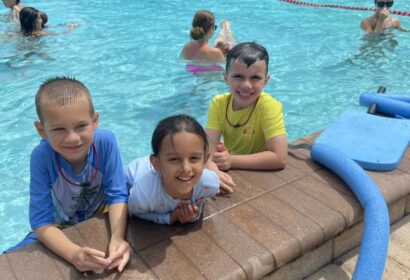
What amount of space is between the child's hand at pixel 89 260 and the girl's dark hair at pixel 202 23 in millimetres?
4727

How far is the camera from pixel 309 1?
530 inches

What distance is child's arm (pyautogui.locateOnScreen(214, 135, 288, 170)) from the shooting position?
2928 mm

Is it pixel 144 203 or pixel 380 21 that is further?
pixel 380 21

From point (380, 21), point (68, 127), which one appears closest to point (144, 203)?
point (68, 127)

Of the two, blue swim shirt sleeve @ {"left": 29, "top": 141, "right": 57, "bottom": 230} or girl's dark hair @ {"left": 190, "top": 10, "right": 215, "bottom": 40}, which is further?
girl's dark hair @ {"left": 190, "top": 10, "right": 215, "bottom": 40}

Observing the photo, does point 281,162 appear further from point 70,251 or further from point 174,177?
point 70,251

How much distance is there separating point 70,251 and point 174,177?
0.67 m

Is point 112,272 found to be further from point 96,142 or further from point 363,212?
point 363,212

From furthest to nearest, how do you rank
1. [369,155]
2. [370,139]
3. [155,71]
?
1. [155,71]
2. [370,139]
3. [369,155]

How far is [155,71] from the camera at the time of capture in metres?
7.54

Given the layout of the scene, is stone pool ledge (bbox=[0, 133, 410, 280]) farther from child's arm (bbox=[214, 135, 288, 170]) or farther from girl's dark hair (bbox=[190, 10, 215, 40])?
girl's dark hair (bbox=[190, 10, 215, 40])

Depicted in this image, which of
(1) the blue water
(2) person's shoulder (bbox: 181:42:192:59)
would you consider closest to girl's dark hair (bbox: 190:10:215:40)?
(2) person's shoulder (bbox: 181:42:192:59)

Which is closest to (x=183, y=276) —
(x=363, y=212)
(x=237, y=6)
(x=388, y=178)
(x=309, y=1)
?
(x=363, y=212)

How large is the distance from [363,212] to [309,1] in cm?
1216
